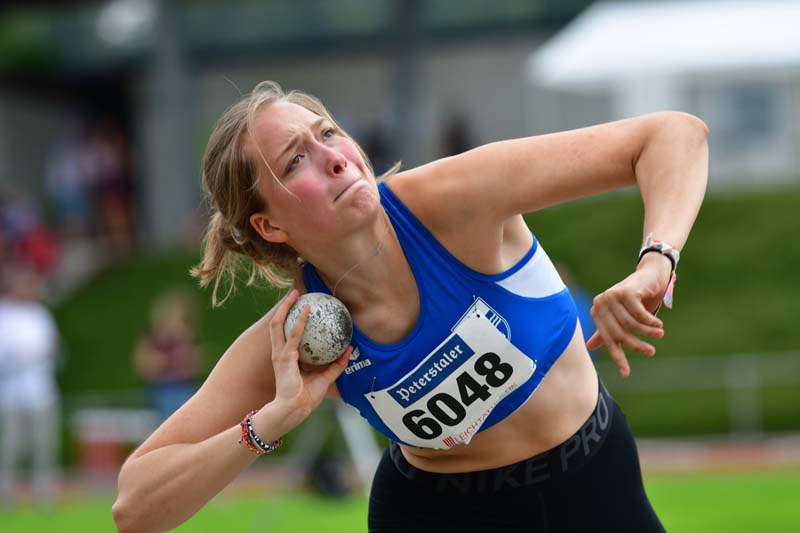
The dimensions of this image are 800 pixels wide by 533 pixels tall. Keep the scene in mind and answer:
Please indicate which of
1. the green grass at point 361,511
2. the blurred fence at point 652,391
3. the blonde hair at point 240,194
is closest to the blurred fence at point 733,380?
the blurred fence at point 652,391

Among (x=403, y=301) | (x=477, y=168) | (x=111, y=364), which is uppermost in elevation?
(x=477, y=168)

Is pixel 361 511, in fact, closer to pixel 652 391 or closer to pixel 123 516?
pixel 652 391

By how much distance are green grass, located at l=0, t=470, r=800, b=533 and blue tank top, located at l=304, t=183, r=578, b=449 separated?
14.9ft

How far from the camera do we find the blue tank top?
307 centimetres

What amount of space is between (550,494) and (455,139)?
14.9 metres

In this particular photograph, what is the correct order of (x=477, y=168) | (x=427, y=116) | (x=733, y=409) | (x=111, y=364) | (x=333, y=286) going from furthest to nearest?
(x=427, y=116) < (x=111, y=364) < (x=733, y=409) < (x=333, y=286) < (x=477, y=168)

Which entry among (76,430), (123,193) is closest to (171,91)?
(123,193)

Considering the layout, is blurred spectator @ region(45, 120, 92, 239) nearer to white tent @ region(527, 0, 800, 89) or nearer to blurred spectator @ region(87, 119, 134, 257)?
blurred spectator @ region(87, 119, 134, 257)

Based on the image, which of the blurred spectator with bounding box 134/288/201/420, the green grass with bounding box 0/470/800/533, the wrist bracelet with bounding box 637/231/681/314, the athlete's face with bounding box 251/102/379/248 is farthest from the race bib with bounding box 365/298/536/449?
the blurred spectator with bounding box 134/288/201/420

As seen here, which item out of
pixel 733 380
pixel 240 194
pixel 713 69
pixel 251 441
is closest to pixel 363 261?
pixel 240 194

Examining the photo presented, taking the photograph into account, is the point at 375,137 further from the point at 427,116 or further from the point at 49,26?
the point at 49,26

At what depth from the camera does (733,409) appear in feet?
39.0

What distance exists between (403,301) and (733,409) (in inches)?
369

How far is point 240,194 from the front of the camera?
317cm
